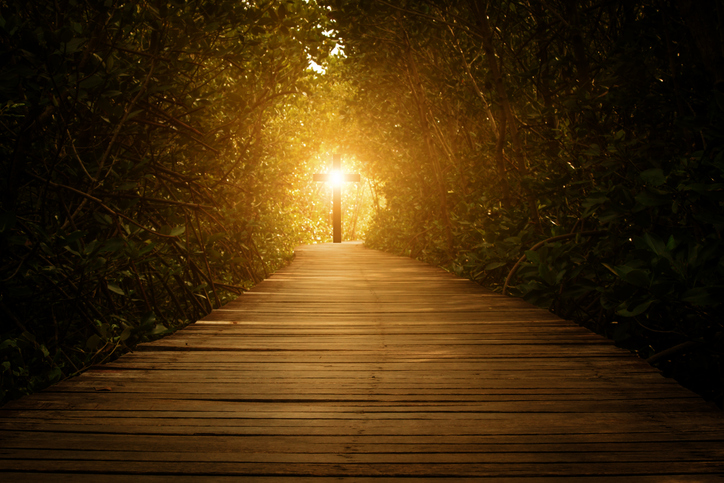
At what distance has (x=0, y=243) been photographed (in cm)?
251

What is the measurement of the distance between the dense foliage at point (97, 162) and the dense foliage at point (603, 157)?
1.81 metres

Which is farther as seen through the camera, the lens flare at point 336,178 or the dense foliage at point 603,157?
the lens flare at point 336,178

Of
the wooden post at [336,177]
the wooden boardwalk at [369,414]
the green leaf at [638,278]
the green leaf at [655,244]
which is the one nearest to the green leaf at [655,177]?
the green leaf at [655,244]

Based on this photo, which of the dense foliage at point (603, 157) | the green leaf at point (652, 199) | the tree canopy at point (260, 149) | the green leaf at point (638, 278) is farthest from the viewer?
the tree canopy at point (260, 149)

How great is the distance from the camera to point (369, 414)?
5.73 ft

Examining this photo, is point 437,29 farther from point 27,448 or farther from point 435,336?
point 27,448

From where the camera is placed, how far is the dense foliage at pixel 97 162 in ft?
8.43

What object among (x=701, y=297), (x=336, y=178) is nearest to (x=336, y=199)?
(x=336, y=178)

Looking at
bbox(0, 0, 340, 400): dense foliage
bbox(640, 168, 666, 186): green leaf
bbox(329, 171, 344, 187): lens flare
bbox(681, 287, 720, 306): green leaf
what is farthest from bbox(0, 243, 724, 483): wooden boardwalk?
bbox(329, 171, 344, 187): lens flare

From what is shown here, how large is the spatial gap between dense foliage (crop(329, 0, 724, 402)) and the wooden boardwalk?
1.27 ft

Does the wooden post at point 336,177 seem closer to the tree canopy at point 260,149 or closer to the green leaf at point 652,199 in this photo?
the tree canopy at point 260,149

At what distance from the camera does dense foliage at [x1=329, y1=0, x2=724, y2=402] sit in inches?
86.3

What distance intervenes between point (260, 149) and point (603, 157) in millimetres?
4257

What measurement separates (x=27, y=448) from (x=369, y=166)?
11.5 m
